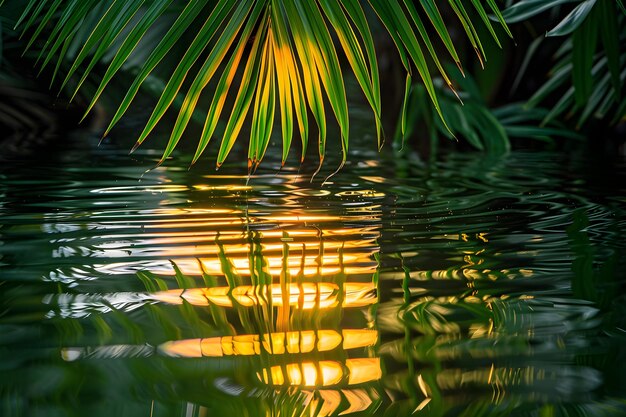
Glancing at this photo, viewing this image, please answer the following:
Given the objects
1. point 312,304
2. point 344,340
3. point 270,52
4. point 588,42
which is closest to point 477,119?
point 588,42

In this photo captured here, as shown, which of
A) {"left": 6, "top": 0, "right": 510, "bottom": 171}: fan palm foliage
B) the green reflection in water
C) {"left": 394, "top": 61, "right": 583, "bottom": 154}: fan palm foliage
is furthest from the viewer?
{"left": 394, "top": 61, "right": 583, "bottom": 154}: fan palm foliage


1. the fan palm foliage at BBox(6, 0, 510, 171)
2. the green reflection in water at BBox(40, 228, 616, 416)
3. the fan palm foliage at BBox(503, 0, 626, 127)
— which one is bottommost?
the green reflection in water at BBox(40, 228, 616, 416)

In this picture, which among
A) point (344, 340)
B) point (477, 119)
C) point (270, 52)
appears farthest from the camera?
point (477, 119)

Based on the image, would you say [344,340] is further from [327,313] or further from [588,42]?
[588,42]

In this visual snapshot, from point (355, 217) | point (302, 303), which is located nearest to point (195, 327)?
point (302, 303)

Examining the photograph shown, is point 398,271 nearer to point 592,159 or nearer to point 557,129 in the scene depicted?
point 592,159

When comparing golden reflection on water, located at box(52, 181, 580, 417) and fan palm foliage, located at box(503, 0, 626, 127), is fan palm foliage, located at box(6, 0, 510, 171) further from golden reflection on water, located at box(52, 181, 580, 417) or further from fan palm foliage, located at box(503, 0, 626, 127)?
fan palm foliage, located at box(503, 0, 626, 127)

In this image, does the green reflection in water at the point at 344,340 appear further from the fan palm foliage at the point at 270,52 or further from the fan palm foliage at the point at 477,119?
the fan palm foliage at the point at 477,119

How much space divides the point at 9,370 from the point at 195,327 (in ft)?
0.57

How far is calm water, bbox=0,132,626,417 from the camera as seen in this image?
2.13 feet

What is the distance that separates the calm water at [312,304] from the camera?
0.65m

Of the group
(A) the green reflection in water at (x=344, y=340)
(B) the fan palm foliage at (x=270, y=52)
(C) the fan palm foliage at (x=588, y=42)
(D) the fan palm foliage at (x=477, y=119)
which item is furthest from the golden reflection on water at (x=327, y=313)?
(D) the fan palm foliage at (x=477, y=119)

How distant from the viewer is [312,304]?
915 millimetres

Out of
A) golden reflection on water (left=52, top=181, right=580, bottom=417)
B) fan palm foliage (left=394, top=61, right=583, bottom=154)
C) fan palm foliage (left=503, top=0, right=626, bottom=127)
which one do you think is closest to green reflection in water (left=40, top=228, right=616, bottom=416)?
golden reflection on water (left=52, top=181, right=580, bottom=417)
